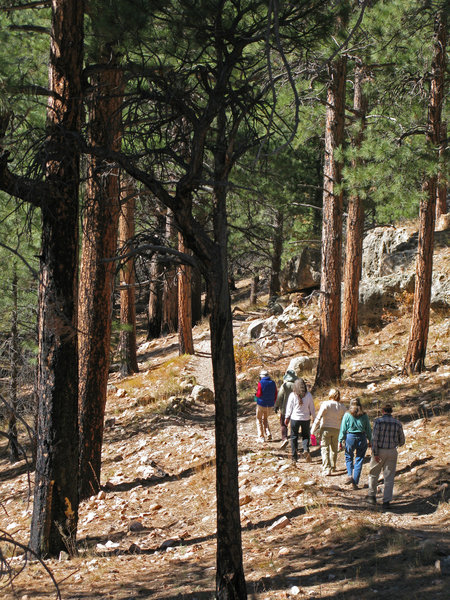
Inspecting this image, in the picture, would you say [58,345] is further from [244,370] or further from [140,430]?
[244,370]

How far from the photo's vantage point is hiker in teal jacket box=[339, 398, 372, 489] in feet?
30.3

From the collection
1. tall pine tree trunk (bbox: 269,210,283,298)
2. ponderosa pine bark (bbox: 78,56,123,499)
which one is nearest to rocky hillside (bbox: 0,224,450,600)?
ponderosa pine bark (bbox: 78,56,123,499)

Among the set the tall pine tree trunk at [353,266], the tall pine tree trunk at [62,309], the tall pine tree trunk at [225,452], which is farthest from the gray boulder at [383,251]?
the tall pine tree trunk at [225,452]

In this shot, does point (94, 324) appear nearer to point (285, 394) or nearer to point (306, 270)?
point (285, 394)

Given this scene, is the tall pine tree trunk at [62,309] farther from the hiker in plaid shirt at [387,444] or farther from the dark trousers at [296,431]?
the dark trousers at [296,431]

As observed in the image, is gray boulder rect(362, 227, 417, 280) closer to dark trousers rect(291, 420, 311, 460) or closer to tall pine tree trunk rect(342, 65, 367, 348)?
tall pine tree trunk rect(342, 65, 367, 348)

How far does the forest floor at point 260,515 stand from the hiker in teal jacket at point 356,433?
0.38 m

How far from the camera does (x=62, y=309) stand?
722 cm

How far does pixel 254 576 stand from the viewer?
21.0 feet

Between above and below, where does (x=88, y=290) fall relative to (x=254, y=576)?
above

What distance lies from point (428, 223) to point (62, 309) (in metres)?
9.39

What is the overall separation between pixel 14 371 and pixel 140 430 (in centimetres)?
350

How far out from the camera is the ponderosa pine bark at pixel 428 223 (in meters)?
13.1

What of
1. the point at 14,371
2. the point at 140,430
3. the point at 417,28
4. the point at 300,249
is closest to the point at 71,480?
the point at 140,430
